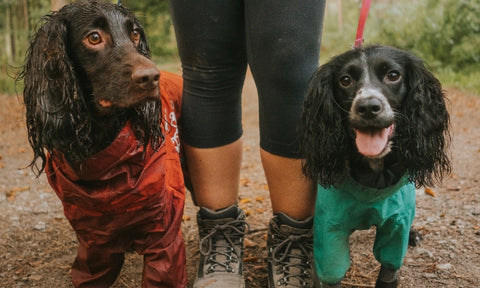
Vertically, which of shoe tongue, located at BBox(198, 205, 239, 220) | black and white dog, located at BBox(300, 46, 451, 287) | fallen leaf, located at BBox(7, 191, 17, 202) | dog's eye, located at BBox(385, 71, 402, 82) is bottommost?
fallen leaf, located at BBox(7, 191, 17, 202)

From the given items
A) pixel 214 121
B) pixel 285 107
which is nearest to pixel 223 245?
pixel 214 121

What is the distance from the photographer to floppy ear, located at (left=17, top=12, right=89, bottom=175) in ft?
5.83

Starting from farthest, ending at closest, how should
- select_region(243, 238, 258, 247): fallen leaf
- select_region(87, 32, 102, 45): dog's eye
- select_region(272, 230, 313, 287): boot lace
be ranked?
select_region(243, 238, 258, 247): fallen leaf, select_region(272, 230, 313, 287): boot lace, select_region(87, 32, 102, 45): dog's eye

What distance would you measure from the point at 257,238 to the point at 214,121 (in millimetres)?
937

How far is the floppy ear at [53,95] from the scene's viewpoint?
5.83ft

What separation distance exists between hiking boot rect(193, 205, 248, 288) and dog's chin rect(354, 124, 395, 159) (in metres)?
0.78

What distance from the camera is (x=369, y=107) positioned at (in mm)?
1868

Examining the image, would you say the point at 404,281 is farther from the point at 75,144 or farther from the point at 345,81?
the point at 75,144

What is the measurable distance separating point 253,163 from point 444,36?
5.41 m

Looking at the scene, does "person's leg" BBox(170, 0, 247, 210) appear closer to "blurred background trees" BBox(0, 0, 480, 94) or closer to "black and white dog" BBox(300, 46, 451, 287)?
"black and white dog" BBox(300, 46, 451, 287)

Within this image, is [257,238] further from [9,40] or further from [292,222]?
[9,40]

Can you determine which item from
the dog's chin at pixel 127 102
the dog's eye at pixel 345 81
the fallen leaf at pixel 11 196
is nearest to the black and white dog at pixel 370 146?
the dog's eye at pixel 345 81

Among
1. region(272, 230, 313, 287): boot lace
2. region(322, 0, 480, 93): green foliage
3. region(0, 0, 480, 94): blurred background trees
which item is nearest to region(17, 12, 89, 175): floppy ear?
region(272, 230, 313, 287): boot lace

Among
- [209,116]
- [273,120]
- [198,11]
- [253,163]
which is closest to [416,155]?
[273,120]
